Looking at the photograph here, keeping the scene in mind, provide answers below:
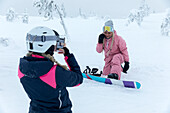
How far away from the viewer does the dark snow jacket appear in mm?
1522

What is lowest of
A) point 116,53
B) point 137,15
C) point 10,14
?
point 116,53

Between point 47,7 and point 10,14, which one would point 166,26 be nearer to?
point 47,7

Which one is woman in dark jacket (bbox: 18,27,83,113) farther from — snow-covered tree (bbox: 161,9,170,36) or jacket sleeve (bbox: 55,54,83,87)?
snow-covered tree (bbox: 161,9,170,36)

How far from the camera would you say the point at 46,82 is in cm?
156

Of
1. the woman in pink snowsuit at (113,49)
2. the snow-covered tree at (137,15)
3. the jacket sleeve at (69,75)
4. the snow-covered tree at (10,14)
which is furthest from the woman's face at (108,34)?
the snow-covered tree at (10,14)

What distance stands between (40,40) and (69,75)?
432 mm

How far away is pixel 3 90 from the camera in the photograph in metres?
3.42

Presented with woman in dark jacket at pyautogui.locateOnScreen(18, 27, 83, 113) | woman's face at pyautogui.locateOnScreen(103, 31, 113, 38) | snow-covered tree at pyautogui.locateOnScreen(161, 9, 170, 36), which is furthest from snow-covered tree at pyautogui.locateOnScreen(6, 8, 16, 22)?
woman in dark jacket at pyautogui.locateOnScreen(18, 27, 83, 113)

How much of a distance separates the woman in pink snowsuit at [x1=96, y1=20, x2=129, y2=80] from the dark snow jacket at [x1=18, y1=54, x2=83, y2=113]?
7.96 ft

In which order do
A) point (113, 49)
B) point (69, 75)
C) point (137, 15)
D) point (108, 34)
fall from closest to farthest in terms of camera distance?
point (69, 75), point (108, 34), point (113, 49), point (137, 15)

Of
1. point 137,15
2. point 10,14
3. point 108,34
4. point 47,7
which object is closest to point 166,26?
point 137,15

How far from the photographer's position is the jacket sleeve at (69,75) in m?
1.57

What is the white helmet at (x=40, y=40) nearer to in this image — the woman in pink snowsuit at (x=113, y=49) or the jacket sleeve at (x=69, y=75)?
the jacket sleeve at (x=69, y=75)

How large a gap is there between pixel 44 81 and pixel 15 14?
119ft
